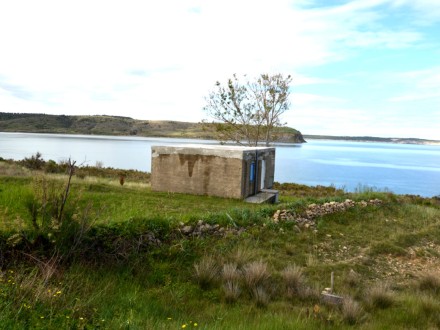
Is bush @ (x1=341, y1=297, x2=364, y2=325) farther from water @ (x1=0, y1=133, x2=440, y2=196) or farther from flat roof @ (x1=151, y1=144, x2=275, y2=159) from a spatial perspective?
water @ (x1=0, y1=133, x2=440, y2=196)

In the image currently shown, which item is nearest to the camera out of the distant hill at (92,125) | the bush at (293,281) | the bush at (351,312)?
the bush at (351,312)

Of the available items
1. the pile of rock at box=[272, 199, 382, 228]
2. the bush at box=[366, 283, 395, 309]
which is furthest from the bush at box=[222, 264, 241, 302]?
the pile of rock at box=[272, 199, 382, 228]

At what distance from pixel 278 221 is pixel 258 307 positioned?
486 cm

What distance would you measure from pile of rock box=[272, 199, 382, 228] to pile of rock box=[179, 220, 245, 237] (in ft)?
5.23

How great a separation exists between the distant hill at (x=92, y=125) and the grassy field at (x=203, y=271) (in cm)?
13108

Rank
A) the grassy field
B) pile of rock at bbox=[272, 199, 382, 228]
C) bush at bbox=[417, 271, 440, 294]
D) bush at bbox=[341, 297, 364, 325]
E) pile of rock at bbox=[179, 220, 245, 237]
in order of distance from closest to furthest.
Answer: the grassy field → bush at bbox=[341, 297, 364, 325] → bush at bbox=[417, 271, 440, 294] → pile of rock at bbox=[179, 220, 245, 237] → pile of rock at bbox=[272, 199, 382, 228]

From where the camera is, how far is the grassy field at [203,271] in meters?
5.08

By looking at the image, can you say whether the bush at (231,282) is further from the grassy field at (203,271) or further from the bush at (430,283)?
the bush at (430,283)

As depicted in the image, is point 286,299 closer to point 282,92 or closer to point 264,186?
point 264,186

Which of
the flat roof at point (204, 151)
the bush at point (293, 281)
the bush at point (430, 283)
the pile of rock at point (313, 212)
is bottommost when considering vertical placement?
the bush at point (430, 283)

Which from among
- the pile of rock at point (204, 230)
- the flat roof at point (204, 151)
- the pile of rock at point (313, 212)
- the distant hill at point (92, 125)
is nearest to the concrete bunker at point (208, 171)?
the flat roof at point (204, 151)

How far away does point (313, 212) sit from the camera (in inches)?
491

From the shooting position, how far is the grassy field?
16.7 ft

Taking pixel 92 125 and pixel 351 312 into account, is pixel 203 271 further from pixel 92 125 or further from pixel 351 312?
pixel 92 125
